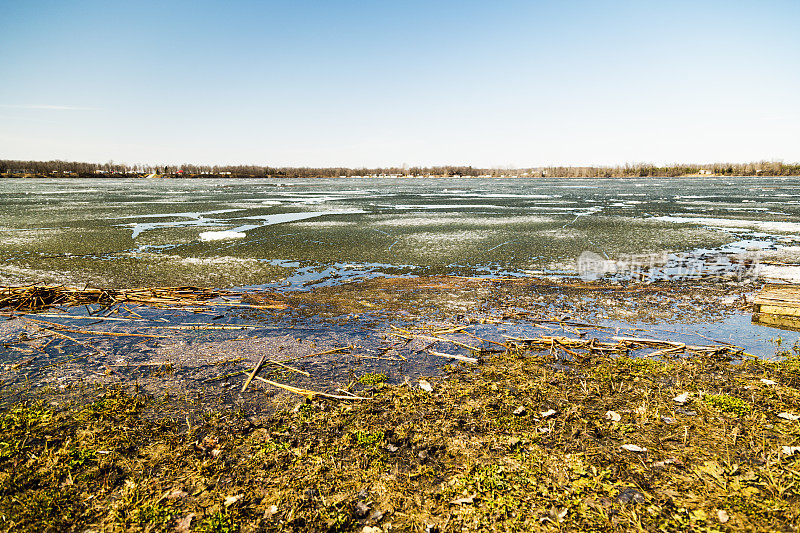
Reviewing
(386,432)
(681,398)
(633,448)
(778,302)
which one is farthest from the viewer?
(778,302)

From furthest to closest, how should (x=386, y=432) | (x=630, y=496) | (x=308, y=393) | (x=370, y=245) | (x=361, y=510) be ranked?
(x=370, y=245) → (x=308, y=393) → (x=386, y=432) → (x=630, y=496) → (x=361, y=510)

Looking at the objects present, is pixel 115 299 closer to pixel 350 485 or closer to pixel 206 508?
pixel 206 508

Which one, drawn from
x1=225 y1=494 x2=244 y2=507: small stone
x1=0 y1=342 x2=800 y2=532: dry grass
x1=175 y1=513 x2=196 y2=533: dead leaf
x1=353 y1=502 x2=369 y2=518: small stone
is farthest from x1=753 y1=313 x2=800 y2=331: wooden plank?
x1=175 y1=513 x2=196 y2=533: dead leaf

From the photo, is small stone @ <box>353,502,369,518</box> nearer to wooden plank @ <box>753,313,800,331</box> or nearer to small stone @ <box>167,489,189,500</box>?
small stone @ <box>167,489,189,500</box>

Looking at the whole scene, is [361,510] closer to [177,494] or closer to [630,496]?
[177,494]

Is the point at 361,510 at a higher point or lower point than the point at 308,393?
lower

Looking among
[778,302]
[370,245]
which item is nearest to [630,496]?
[778,302]

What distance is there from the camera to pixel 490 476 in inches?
134

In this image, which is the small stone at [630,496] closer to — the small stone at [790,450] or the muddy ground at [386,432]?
the muddy ground at [386,432]

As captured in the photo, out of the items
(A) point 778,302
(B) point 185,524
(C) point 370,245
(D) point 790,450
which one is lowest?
(B) point 185,524

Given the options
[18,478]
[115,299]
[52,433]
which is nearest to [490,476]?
[18,478]

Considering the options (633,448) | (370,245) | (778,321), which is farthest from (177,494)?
(370,245)

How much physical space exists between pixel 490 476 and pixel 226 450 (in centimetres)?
221

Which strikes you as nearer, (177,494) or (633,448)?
(177,494)
